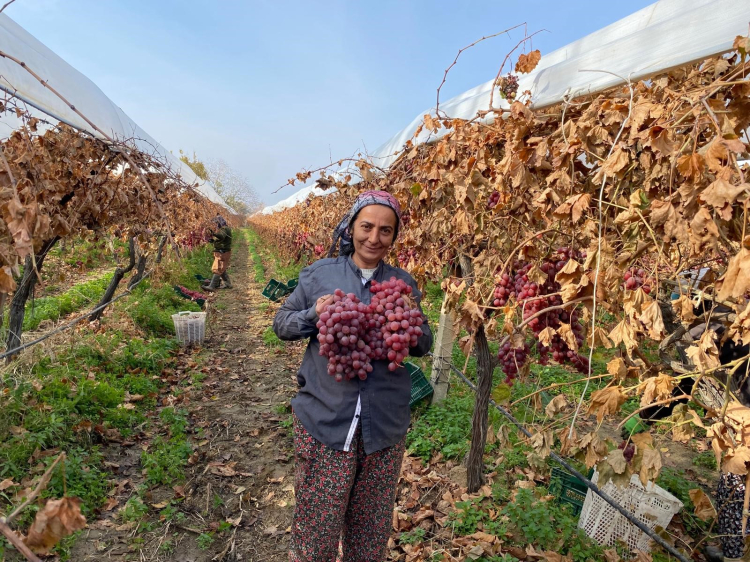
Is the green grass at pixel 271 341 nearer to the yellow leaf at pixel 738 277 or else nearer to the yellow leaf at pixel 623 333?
the yellow leaf at pixel 623 333

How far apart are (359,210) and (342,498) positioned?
1338mm

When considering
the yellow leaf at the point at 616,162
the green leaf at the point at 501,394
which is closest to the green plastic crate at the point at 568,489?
the green leaf at the point at 501,394

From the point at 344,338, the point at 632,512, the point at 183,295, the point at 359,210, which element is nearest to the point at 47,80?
the point at 359,210

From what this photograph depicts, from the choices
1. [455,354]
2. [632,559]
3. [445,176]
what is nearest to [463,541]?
[632,559]

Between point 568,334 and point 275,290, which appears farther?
point 275,290

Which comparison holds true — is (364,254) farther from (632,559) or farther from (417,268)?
(632,559)

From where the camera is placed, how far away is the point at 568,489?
3342 millimetres

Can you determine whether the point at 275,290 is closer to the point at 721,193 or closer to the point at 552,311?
the point at 552,311

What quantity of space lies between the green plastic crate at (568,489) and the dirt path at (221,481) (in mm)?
2016

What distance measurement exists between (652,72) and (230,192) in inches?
2597

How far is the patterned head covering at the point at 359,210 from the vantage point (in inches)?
81.2

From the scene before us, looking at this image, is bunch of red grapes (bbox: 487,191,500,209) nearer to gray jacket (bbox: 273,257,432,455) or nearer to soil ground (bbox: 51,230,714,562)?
gray jacket (bbox: 273,257,432,455)

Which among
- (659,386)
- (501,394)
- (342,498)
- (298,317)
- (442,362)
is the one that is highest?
(298,317)

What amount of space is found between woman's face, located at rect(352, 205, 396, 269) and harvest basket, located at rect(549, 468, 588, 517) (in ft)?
8.00
